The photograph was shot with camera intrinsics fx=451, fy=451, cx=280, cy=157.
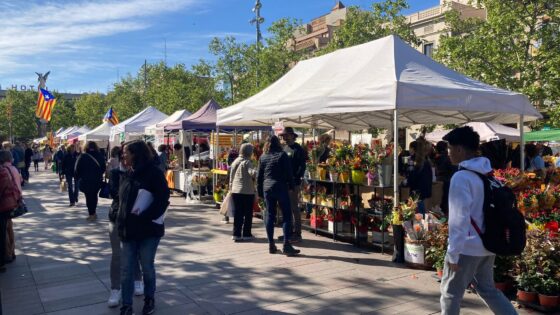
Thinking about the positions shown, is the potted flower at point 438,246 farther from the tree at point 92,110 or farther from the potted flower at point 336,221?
the tree at point 92,110

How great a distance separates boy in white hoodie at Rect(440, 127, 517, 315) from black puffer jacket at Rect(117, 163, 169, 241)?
8.08ft

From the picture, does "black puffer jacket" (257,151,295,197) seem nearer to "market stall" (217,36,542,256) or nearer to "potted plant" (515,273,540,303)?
"market stall" (217,36,542,256)

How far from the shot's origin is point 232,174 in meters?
7.72

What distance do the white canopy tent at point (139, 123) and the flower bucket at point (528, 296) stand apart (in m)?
14.4

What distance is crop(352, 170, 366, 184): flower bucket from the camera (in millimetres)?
6852

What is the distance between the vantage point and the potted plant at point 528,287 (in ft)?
14.5

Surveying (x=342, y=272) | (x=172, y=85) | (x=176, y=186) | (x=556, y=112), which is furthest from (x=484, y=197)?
(x=172, y=85)

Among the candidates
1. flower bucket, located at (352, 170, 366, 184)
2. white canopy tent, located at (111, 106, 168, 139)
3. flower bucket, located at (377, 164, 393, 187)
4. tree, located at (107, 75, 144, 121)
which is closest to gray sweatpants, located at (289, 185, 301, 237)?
flower bucket, located at (352, 170, 366, 184)

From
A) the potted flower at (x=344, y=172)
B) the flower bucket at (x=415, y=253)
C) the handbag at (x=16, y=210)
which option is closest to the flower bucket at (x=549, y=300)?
the flower bucket at (x=415, y=253)

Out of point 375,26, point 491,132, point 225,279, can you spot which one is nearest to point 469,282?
point 225,279

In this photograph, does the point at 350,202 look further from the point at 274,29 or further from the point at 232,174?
the point at 274,29

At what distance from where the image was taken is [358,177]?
22.6 feet

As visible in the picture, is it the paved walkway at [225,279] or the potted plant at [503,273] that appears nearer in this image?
the paved walkway at [225,279]

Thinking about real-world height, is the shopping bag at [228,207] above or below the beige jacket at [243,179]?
below
